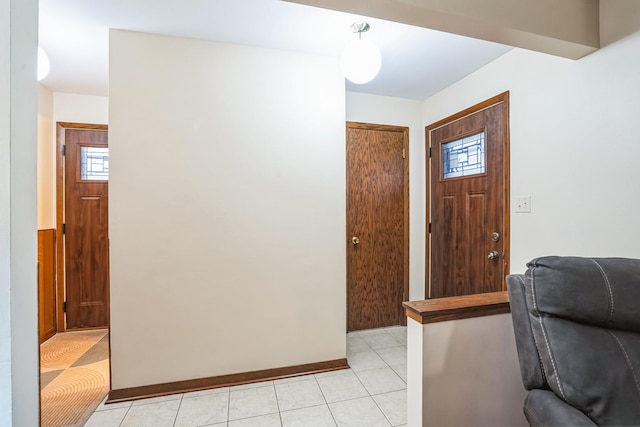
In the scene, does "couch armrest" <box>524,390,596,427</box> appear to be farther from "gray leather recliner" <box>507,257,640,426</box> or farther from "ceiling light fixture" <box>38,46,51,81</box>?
"ceiling light fixture" <box>38,46,51,81</box>

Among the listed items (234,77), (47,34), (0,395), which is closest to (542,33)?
(234,77)

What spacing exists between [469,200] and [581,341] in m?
1.66

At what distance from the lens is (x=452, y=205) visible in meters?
2.63

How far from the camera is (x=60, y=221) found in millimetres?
2812

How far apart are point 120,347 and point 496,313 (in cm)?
221

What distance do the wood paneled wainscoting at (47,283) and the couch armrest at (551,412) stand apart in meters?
3.65

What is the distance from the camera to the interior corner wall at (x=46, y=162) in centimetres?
260

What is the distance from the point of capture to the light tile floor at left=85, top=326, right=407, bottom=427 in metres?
1.60

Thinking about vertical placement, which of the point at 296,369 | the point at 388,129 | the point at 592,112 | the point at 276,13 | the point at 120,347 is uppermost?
the point at 276,13

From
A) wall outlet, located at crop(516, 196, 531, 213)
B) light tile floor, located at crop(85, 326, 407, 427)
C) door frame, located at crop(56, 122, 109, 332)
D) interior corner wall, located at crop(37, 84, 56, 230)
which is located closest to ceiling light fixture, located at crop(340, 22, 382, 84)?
wall outlet, located at crop(516, 196, 531, 213)

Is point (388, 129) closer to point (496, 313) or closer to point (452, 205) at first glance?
point (452, 205)

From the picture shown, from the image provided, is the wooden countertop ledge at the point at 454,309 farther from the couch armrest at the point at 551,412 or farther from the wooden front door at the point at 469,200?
the wooden front door at the point at 469,200

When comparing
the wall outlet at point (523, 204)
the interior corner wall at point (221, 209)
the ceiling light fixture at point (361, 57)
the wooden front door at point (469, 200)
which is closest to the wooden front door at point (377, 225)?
the wooden front door at point (469, 200)

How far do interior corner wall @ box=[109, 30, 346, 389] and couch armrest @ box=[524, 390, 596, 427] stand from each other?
4.53ft
